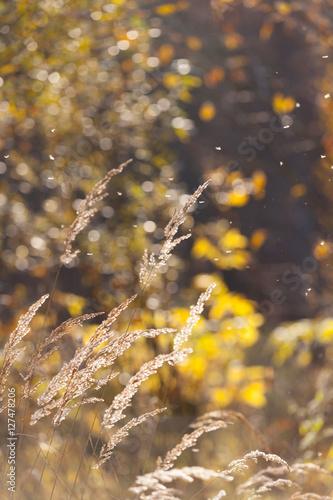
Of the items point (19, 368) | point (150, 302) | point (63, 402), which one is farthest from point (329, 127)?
point (63, 402)

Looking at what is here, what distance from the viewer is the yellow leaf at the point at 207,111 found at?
2.45 meters

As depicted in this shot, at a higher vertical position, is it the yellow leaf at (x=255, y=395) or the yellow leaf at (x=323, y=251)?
the yellow leaf at (x=323, y=251)

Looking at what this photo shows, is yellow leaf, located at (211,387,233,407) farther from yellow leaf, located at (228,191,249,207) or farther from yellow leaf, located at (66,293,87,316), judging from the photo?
yellow leaf, located at (228,191,249,207)

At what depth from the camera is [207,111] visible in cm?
246

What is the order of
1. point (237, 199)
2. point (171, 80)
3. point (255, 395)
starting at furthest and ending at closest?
point (237, 199), point (171, 80), point (255, 395)

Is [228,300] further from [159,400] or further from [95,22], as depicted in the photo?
[95,22]

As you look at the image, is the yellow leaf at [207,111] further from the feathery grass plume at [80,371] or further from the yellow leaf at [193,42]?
the feathery grass plume at [80,371]

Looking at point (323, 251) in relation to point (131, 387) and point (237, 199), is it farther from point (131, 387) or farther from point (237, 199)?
point (131, 387)

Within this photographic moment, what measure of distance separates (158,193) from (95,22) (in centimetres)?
68

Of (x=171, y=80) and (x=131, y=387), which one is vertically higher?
(x=131, y=387)

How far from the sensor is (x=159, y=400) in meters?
1.91

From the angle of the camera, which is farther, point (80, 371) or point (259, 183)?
point (259, 183)

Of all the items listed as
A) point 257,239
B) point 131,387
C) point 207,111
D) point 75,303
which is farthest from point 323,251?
point 131,387

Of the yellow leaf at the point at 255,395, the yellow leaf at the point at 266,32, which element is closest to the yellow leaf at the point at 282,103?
the yellow leaf at the point at 266,32
